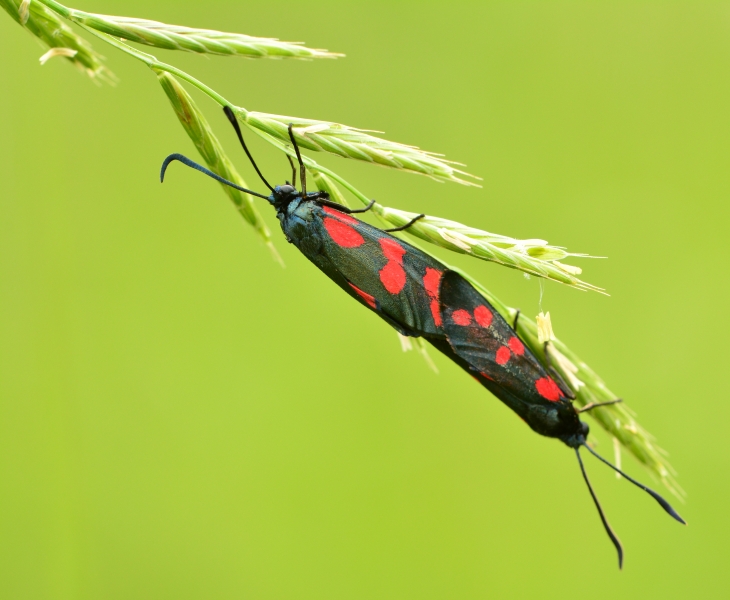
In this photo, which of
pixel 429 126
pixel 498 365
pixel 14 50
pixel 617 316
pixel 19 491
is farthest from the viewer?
pixel 429 126

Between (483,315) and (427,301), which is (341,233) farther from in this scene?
(483,315)

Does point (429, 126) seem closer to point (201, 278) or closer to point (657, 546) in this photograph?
point (201, 278)

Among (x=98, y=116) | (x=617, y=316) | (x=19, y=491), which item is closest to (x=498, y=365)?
(x=617, y=316)

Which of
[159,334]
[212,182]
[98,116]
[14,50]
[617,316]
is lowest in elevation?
[617,316]

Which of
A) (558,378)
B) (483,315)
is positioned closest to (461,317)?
(483,315)

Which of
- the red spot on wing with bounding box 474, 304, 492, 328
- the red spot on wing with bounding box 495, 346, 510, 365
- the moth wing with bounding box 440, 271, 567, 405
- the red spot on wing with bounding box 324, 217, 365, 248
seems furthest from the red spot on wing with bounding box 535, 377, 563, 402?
the red spot on wing with bounding box 324, 217, 365, 248

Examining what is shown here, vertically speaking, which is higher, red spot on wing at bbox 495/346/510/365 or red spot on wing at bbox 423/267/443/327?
red spot on wing at bbox 423/267/443/327

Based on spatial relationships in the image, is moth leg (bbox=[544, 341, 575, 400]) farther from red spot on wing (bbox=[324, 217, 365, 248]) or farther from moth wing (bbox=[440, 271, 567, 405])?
red spot on wing (bbox=[324, 217, 365, 248])

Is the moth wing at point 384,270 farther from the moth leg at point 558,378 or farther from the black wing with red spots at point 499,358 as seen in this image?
the moth leg at point 558,378
